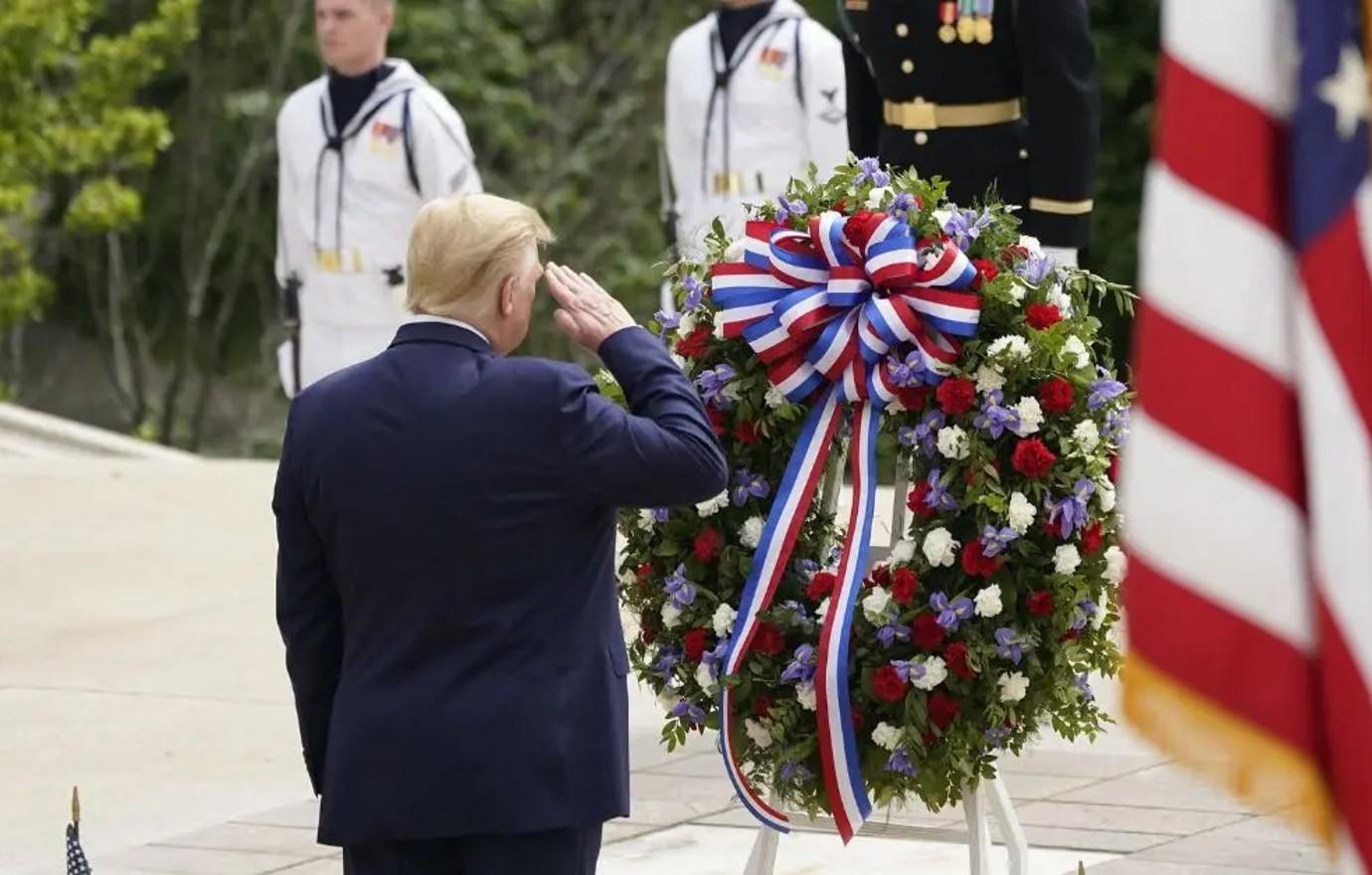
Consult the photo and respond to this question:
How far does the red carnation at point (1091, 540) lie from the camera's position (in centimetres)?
478

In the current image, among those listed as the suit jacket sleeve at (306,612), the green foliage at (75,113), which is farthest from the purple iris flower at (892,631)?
the green foliage at (75,113)

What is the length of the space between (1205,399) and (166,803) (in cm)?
431

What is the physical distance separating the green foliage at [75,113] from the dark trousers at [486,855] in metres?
10.1

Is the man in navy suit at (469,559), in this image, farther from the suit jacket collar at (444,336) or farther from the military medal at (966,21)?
the military medal at (966,21)

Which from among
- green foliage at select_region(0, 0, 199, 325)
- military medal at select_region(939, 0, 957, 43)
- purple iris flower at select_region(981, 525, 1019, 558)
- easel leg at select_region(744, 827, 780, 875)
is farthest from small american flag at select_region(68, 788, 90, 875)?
green foliage at select_region(0, 0, 199, 325)

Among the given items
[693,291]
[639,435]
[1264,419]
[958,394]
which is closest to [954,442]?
[958,394]

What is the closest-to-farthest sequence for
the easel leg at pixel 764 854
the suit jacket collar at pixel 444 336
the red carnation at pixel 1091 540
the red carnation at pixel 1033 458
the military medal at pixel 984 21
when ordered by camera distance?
the suit jacket collar at pixel 444 336, the red carnation at pixel 1033 458, the red carnation at pixel 1091 540, the easel leg at pixel 764 854, the military medal at pixel 984 21

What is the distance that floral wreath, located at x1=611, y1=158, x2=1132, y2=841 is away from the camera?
474 centimetres

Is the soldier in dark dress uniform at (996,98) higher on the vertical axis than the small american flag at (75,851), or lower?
higher

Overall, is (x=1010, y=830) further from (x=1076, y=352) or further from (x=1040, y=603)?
(x=1076, y=352)

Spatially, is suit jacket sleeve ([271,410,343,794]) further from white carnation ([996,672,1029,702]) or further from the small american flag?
white carnation ([996,672,1029,702])

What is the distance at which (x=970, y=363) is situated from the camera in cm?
473

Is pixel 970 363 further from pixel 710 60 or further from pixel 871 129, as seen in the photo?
pixel 710 60

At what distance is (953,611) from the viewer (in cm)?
475
